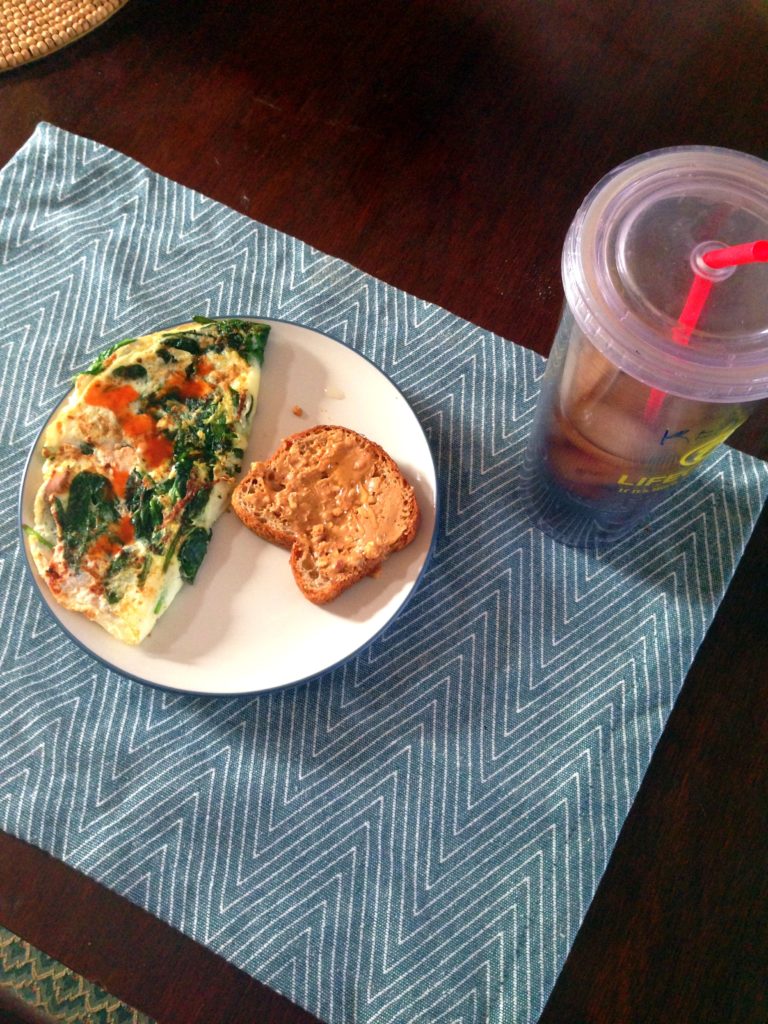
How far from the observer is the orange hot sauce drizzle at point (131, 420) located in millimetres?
977

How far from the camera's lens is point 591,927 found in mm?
798

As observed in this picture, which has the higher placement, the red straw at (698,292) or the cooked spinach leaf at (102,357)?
the red straw at (698,292)

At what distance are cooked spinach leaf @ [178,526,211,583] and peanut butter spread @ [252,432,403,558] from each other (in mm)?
85

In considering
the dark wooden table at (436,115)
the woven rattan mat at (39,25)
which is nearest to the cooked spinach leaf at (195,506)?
the dark wooden table at (436,115)

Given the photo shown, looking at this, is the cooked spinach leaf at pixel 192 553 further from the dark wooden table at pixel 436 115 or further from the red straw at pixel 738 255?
the red straw at pixel 738 255

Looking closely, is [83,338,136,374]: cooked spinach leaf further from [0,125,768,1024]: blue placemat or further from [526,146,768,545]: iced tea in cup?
[526,146,768,545]: iced tea in cup

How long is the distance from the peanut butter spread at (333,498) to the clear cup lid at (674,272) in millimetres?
341

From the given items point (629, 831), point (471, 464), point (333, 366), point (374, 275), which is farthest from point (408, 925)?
point (374, 275)

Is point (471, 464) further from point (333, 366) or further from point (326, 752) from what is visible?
point (326, 752)

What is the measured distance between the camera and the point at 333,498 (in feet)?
3.08

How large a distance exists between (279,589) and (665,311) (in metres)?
0.52

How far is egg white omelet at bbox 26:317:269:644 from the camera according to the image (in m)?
0.91

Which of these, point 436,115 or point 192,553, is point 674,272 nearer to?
point 192,553

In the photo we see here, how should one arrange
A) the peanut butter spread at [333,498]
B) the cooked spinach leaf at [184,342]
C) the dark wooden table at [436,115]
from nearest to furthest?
the peanut butter spread at [333,498] → the cooked spinach leaf at [184,342] → the dark wooden table at [436,115]
